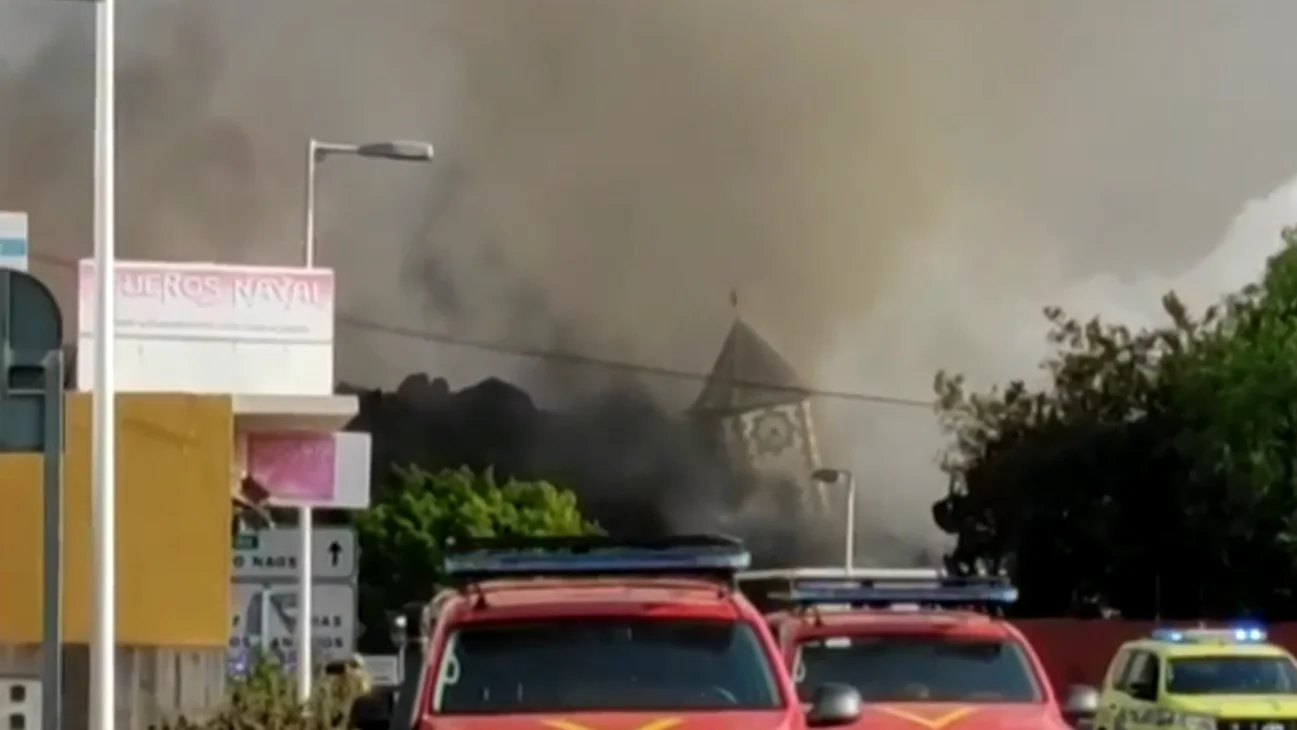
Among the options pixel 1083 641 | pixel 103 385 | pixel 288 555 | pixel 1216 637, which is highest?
pixel 103 385

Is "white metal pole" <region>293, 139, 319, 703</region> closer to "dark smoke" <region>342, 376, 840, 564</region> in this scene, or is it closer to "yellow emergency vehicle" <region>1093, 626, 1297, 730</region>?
"yellow emergency vehicle" <region>1093, 626, 1297, 730</region>

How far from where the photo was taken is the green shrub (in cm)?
1906

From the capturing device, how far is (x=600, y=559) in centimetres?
1174

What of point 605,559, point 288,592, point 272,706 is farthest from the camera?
point 288,592

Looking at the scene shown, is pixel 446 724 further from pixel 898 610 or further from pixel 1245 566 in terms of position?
pixel 1245 566

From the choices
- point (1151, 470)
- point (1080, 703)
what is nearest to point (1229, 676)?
point (1080, 703)

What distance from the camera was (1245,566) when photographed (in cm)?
6306

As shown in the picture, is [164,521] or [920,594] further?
[164,521]

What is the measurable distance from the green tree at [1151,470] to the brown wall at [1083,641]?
1158 cm

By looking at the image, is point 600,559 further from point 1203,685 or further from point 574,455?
point 574,455

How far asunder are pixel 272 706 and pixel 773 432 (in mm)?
68450

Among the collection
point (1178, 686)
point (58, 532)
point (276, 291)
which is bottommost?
point (1178, 686)

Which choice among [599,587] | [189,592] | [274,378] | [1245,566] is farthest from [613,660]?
[1245,566]

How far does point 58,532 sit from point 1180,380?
5967 cm
